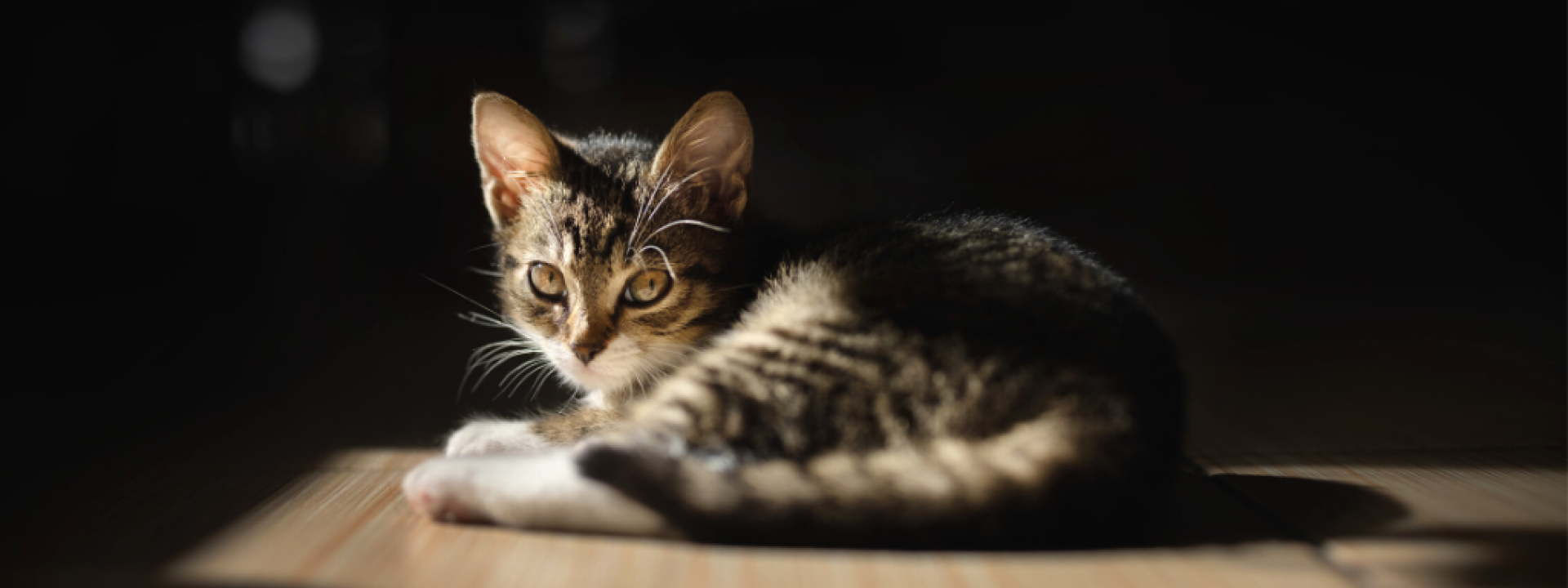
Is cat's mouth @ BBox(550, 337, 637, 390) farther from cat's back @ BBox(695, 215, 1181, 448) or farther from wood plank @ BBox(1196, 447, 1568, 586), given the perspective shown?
wood plank @ BBox(1196, 447, 1568, 586)

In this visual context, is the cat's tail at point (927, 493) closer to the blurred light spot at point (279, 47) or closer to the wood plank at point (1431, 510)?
the wood plank at point (1431, 510)

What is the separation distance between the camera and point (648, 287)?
1555 mm

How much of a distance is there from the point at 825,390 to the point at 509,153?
905 mm

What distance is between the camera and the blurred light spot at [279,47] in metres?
3.54

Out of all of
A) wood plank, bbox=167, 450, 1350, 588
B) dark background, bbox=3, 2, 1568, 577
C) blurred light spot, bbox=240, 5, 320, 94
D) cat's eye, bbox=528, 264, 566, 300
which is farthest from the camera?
blurred light spot, bbox=240, 5, 320, 94

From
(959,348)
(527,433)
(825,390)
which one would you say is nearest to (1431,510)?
(959,348)

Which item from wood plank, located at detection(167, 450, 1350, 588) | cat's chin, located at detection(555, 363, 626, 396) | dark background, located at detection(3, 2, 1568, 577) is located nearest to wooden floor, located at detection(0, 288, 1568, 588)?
wood plank, located at detection(167, 450, 1350, 588)

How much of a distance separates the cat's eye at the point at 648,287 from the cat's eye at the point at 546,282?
5.2 inches

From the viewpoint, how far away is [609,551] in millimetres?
1034

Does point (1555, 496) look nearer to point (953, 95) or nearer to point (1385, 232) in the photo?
point (953, 95)

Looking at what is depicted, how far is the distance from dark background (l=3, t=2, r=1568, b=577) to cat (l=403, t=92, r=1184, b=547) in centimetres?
192

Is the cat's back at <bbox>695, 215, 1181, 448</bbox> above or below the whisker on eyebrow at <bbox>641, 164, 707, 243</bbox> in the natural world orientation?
below

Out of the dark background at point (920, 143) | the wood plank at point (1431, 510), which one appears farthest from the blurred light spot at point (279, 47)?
the wood plank at point (1431, 510)

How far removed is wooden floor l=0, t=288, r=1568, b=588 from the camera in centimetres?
98
